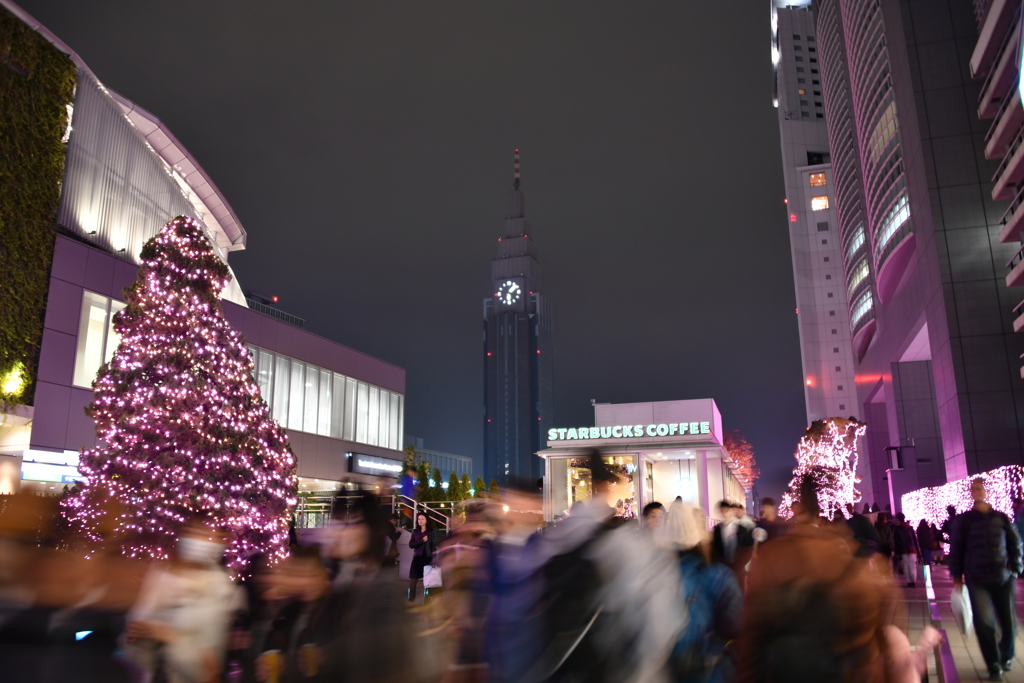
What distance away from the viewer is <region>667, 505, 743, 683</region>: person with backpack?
390 centimetres

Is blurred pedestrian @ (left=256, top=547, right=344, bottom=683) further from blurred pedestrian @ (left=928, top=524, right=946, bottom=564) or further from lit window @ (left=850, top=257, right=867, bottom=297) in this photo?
lit window @ (left=850, top=257, right=867, bottom=297)

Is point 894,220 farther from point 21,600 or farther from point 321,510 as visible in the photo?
point 21,600

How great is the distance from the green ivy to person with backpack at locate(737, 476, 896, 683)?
851 inches

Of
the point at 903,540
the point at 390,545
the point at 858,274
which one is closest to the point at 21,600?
the point at 390,545

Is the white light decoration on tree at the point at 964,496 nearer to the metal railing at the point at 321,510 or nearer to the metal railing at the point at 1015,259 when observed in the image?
the metal railing at the point at 1015,259

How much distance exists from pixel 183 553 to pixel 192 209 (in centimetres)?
3365

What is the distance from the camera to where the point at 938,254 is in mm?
34375

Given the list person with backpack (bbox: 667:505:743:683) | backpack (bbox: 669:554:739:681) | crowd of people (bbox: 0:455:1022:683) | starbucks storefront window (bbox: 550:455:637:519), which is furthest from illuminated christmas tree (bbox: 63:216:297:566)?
starbucks storefront window (bbox: 550:455:637:519)

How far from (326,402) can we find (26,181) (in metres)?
15.0

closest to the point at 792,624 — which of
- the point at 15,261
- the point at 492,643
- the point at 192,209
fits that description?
the point at 492,643

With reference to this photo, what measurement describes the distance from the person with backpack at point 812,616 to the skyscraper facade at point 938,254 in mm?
33883

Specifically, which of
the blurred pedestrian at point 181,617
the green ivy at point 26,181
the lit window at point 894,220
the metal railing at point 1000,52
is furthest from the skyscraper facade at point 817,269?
the blurred pedestrian at point 181,617

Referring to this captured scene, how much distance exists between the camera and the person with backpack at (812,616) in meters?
3.11

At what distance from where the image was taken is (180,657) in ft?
18.1
